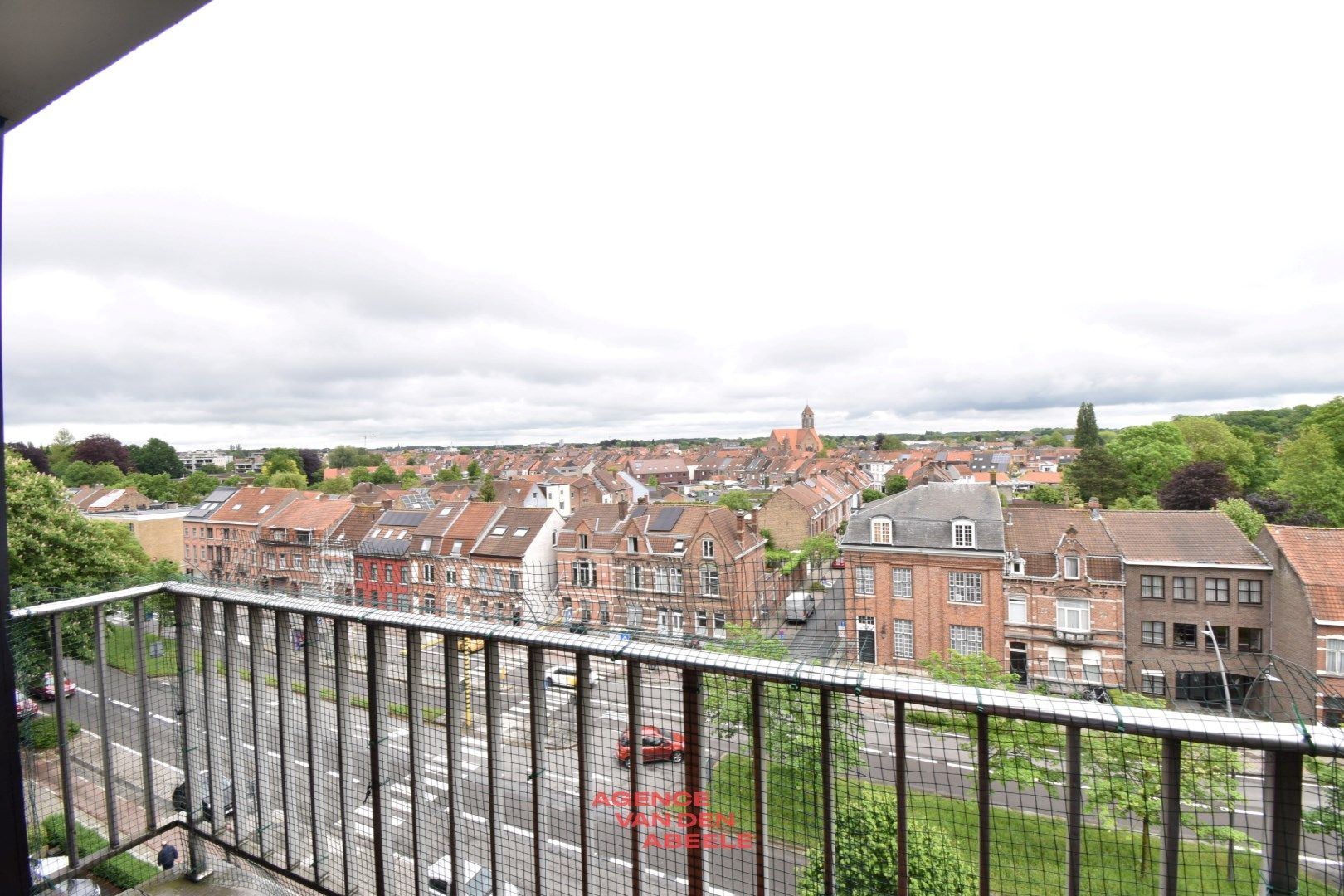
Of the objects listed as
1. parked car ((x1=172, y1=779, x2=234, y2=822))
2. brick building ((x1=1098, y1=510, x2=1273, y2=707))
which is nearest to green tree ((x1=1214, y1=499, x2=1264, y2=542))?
brick building ((x1=1098, y1=510, x2=1273, y2=707))

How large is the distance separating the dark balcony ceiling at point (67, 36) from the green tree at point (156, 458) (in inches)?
861

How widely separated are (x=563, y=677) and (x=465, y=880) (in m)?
0.70

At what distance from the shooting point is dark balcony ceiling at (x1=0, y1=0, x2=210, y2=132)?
96cm

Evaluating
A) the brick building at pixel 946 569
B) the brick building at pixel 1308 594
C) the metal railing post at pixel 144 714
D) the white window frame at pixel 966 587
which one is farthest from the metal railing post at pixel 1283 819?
the white window frame at pixel 966 587

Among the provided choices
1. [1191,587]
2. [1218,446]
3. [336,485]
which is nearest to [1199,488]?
[1218,446]

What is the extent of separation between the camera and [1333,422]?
24141 millimetres

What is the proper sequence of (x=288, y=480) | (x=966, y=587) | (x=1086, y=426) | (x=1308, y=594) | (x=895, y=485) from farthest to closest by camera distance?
(x=1086, y=426) → (x=895, y=485) → (x=288, y=480) → (x=966, y=587) → (x=1308, y=594)

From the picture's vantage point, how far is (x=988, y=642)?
14.5 m

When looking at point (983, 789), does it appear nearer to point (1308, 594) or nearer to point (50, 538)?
point (50, 538)

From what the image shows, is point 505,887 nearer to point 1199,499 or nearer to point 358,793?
point 358,793

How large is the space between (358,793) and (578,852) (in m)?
0.75

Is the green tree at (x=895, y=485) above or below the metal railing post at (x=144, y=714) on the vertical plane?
below

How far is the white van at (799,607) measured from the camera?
1676 millimetres

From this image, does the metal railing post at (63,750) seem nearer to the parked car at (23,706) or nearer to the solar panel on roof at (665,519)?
the parked car at (23,706)
